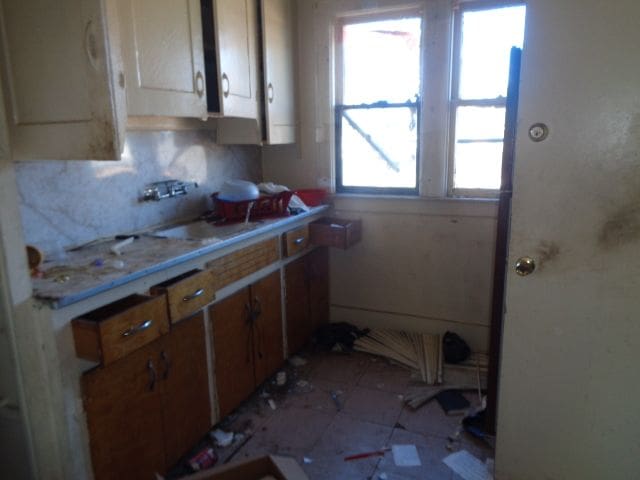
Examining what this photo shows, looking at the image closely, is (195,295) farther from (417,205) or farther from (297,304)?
(417,205)

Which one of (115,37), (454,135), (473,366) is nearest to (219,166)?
(115,37)

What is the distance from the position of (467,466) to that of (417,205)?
155 cm

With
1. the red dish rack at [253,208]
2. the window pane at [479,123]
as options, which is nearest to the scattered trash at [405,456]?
the red dish rack at [253,208]

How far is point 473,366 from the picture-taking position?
2771mm

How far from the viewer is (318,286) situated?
314cm

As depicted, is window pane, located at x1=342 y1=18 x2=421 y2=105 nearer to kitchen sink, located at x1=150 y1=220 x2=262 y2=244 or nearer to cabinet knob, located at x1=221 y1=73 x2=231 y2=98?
cabinet knob, located at x1=221 y1=73 x2=231 y2=98

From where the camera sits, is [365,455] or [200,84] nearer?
[365,455]

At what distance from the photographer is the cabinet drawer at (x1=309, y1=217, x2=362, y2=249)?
9.42 ft

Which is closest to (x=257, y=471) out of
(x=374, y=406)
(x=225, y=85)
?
(x=374, y=406)

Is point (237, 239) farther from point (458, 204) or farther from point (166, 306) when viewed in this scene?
point (458, 204)

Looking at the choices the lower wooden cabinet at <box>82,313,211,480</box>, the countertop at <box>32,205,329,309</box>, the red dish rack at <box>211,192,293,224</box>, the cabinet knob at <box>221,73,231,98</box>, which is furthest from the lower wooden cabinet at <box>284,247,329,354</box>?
the cabinet knob at <box>221,73,231,98</box>

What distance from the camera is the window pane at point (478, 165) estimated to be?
110 inches

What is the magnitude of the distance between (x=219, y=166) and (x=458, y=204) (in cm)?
152

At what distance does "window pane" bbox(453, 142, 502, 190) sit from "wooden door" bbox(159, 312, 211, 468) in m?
1.80
